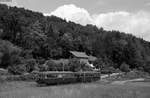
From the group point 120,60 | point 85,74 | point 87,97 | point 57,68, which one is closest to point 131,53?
point 120,60

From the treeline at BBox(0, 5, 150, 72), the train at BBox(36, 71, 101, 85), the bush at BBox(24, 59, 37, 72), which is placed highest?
the treeline at BBox(0, 5, 150, 72)

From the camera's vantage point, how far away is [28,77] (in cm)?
3528

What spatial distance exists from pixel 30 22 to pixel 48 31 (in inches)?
271

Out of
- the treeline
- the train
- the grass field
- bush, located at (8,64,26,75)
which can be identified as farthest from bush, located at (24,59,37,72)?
the grass field

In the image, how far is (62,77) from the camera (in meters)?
A: 32.5

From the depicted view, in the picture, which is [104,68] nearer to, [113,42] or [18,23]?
[113,42]

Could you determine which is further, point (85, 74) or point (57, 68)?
point (57, 68)

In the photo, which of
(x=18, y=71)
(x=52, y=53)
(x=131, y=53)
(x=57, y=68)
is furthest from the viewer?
(x=131, y=53)

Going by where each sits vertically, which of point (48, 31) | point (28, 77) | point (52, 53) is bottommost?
point (28, 77)

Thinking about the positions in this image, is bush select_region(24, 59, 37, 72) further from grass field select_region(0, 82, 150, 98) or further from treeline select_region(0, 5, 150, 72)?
grass field select_region(0, 82, 150, 98)

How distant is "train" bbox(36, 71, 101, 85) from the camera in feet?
99.9

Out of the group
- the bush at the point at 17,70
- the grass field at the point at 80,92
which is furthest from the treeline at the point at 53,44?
the grass field at the point at 80,92

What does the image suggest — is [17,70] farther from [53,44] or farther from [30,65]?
[53,44]

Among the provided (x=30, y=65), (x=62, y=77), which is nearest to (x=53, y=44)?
(x=30, y=65)
